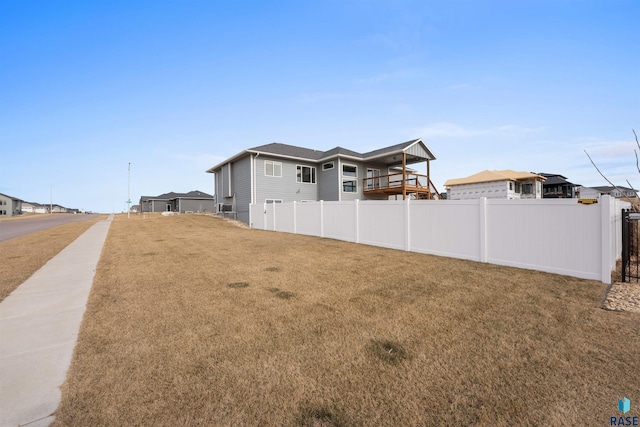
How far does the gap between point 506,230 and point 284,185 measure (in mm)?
17109

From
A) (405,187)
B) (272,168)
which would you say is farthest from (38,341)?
(405,187)

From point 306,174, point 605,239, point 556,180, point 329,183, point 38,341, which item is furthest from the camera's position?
point 556,180

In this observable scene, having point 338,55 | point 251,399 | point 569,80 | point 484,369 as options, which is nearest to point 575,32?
point 569,80

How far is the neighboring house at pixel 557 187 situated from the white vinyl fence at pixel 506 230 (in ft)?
115

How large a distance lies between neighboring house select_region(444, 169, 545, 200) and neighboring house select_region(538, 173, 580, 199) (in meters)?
8.94

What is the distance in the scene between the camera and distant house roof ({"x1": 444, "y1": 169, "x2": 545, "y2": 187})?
26658 mm

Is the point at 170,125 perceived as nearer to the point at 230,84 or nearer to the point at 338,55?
the point at 230,84

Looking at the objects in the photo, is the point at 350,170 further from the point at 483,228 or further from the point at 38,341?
the point at 38,341

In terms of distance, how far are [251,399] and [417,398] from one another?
54.4 inches

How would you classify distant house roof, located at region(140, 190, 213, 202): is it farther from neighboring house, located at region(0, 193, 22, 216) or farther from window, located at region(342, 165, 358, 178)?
window, located at region(342, 165, 358, 178)

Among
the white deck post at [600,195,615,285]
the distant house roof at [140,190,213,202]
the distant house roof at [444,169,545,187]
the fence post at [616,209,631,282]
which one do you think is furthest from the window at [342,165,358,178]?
the distant house roof at [140,190,213,202]

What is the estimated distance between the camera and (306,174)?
76.7 feet

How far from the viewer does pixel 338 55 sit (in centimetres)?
1402

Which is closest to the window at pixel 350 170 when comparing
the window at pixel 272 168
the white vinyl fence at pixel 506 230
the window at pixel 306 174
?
the window at pixel 306 174
